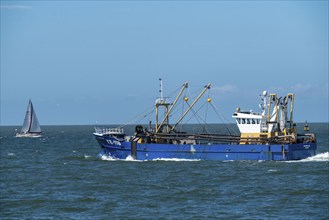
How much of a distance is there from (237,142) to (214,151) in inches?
90.3

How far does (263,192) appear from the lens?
50.3 meters

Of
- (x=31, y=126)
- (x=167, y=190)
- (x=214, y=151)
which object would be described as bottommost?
(x=167, y=190)

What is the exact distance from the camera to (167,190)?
51625mm

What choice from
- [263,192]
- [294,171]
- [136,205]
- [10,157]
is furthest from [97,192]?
[10,157]

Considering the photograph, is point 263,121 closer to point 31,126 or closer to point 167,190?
point 167,190

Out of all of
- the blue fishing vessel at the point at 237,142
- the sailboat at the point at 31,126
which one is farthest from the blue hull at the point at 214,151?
the sailboat at the point at 31,126

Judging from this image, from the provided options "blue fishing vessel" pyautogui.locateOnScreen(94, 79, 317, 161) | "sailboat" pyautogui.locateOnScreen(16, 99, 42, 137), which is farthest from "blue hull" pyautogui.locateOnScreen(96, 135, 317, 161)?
"sailboat" pyautogui.locateOnScreen(16, 99, 42, 137)

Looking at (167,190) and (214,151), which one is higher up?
(214,151)

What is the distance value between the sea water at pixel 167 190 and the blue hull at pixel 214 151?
657 millimetres

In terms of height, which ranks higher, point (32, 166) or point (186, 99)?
point (186, 99)

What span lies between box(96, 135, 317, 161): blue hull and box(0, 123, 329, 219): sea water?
657 millimetres

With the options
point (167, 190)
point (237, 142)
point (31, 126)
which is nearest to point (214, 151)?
point (237, 142)

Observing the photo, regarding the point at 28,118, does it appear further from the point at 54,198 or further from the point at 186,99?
the point at 54,198

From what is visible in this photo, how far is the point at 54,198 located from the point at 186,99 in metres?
32.6
